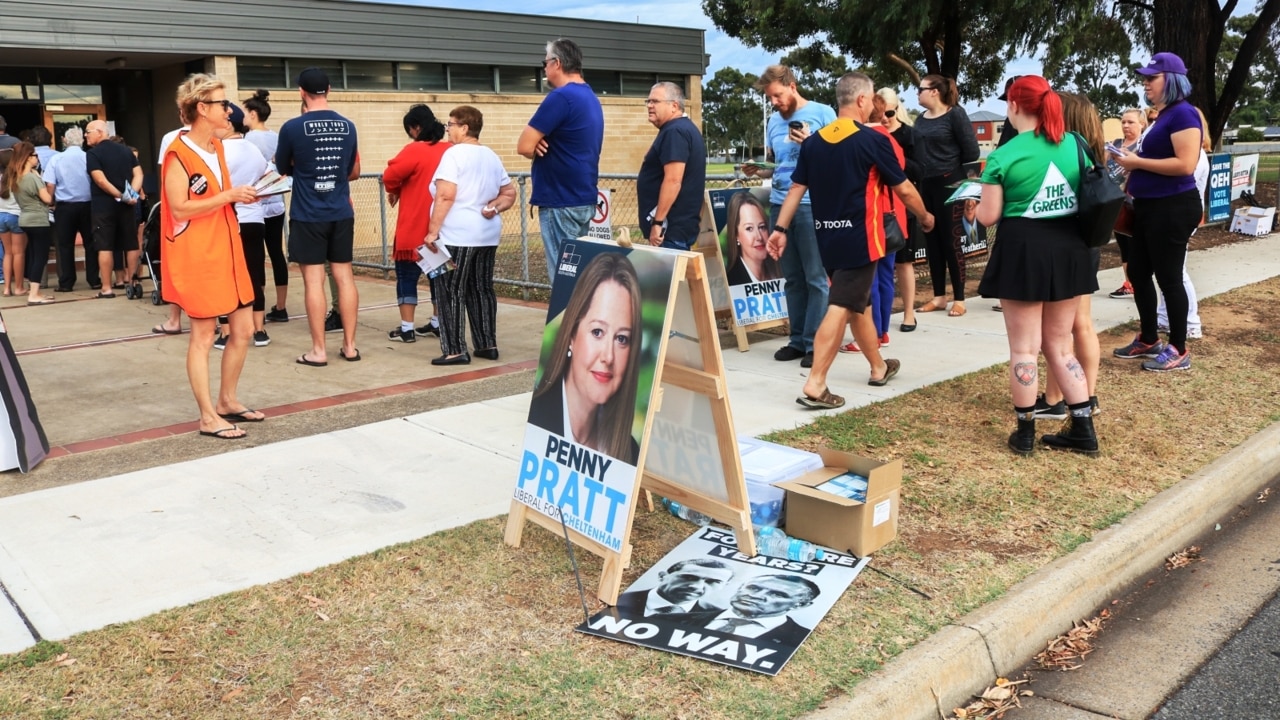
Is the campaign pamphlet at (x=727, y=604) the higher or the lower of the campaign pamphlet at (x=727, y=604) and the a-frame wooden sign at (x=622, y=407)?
the lower

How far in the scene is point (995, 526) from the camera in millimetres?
4695

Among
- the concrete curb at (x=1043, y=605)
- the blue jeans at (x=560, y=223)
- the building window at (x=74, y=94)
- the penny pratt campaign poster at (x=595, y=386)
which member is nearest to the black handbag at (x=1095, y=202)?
the concrete curb at (x=1043, y=605)

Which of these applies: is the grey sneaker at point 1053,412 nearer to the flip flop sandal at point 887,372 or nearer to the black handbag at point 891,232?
the flip flop sandal at point 887,372

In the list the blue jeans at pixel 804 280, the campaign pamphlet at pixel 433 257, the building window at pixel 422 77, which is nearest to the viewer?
the campaign pamphlet at pixel 433 257

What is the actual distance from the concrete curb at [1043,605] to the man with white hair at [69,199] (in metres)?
11.2

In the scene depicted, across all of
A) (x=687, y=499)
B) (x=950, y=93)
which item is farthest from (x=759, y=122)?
(x=687, y=499)

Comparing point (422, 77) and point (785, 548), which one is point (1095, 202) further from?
point (422, 77)

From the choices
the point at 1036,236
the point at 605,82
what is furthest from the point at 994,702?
the point at 605,82

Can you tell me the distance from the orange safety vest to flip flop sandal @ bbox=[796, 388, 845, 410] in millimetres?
3312

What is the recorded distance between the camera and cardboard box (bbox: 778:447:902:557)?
4207 mm

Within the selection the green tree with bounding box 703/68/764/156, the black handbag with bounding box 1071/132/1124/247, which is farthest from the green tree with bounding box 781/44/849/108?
the green tree with bounding box 703/68/764/156

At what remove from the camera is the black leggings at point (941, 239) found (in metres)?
9.16

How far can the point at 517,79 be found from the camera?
22656mm

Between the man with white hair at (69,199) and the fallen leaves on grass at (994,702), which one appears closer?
the fallen leaves on grass at (994,702)
